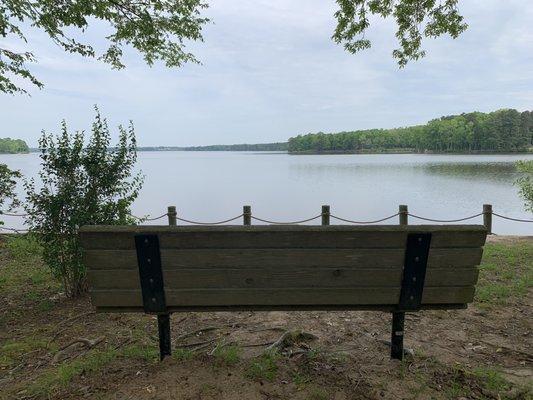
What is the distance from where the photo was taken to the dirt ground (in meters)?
2.64

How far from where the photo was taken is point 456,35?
7.04 metres

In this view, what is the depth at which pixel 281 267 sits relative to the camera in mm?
2617

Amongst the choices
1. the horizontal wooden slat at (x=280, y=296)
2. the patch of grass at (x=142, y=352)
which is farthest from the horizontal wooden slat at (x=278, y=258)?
the patch of grass at (x=142, y=352)

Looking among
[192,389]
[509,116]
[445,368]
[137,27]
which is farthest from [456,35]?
[509,116]

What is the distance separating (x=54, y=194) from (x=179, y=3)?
396 cm

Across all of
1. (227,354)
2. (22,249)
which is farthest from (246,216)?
(227,354)

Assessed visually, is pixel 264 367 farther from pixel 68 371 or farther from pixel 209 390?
pixel 68 371

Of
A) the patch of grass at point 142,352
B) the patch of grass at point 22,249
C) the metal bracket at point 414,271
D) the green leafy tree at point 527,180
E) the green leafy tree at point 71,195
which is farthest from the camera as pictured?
the green leafy tree at point 527,180

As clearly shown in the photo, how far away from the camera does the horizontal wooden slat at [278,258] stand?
257cm

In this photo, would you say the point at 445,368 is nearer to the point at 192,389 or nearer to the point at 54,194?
the point at 192,389

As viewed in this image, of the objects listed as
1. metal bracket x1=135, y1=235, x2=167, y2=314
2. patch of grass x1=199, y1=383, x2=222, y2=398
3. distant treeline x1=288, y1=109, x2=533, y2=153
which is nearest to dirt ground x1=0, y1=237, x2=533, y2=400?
patch of grass x1=199, y1=383, x2=222, y2=398

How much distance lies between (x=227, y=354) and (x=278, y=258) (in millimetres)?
1070

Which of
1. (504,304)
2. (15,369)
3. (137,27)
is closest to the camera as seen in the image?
(15,369)

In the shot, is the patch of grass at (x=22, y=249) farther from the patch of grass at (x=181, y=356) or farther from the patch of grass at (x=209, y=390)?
the patch of grass at (x=209, y=390)
